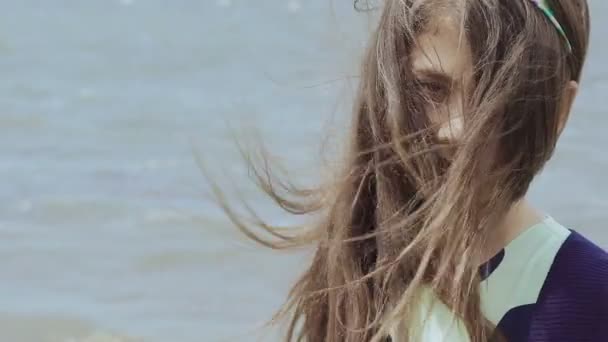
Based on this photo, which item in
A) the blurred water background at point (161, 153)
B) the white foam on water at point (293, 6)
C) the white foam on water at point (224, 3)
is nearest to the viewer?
the blurred water background at point (161, 153)

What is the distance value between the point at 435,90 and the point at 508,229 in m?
0.24

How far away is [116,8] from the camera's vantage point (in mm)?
8602

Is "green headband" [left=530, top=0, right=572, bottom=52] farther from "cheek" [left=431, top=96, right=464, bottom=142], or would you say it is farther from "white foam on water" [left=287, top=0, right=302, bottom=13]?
"white foam on water" [left=287, top=0, right=302, bottom=13]

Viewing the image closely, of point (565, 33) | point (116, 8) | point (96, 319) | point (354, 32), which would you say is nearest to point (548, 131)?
point (565, 33)

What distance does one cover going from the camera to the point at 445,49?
5.84ft

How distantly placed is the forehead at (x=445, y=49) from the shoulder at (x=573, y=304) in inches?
13.0

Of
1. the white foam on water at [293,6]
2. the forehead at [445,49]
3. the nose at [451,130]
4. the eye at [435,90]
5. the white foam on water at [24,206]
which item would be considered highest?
the forehead at [445,49]

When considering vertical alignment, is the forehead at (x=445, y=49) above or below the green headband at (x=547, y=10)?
below

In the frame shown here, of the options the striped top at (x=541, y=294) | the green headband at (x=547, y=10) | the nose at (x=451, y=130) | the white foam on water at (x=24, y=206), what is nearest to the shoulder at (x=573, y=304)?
the striped top at (x=541, y=294)

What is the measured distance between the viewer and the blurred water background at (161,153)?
385 cm

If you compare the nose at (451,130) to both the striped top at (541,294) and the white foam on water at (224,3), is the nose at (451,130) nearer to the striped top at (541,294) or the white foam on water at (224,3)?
the striped top at (541,294)

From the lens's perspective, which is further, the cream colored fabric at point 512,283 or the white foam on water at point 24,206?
the white foam on water at point 24,206

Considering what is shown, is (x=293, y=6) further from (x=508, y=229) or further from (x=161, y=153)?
(x=508, y=229)

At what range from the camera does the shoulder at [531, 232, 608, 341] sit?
1705 millimetres
